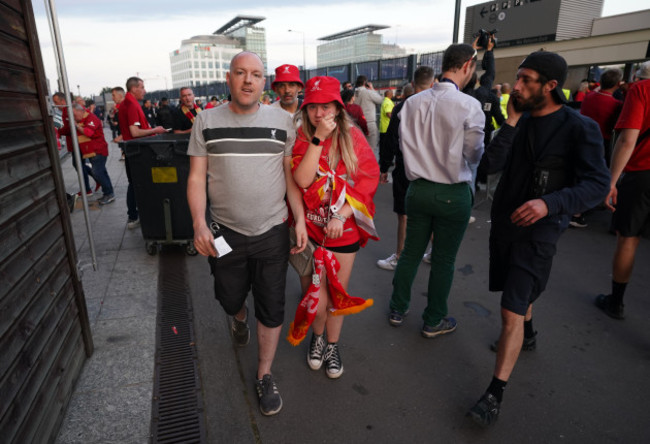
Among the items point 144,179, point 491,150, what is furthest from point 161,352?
point 491,150

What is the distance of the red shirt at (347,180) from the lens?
243 cm

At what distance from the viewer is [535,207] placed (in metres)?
2.10

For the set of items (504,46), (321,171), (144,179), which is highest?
(504,46)

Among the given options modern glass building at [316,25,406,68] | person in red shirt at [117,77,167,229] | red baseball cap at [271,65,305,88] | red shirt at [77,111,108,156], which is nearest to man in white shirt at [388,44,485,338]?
red baseball cap at [271,65,305,88]

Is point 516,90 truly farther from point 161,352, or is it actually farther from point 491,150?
point 161,352

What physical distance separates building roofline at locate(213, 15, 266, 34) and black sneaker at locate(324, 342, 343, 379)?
131 m

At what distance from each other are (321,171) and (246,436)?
158 cm

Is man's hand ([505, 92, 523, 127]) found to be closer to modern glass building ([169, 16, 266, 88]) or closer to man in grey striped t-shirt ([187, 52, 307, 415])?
man in grey striped t-shirt ([187, 52, 307, 415])

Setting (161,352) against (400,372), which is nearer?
(400,372)

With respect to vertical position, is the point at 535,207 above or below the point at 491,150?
below

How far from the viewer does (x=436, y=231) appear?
3070mm

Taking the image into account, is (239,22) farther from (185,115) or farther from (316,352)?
(316,352)

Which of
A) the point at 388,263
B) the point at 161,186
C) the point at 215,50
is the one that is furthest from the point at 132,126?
the point at 215,50

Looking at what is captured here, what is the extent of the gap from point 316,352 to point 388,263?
196 cm
